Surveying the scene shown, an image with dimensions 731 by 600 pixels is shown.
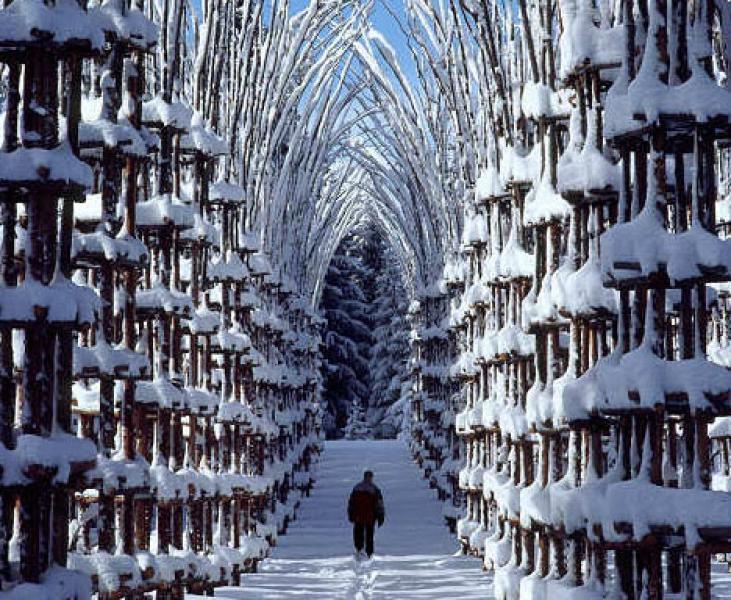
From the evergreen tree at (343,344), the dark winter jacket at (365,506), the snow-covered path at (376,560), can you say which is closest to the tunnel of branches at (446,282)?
the snow-covered path at (376,560)

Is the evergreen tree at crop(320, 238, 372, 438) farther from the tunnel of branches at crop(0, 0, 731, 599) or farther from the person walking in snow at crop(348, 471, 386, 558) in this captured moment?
the person walking in snow at crop(348, 471, 386, 558)

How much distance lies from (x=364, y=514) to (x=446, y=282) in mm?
7948

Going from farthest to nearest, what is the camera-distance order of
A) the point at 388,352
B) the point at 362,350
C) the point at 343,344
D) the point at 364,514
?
1. the point at 362,350
2. the point at 388,352
3. the point at 343,344
4. the point at 364,514

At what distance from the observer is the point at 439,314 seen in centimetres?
3447

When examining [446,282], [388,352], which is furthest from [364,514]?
[388,352]

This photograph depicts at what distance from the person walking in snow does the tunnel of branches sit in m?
1.52

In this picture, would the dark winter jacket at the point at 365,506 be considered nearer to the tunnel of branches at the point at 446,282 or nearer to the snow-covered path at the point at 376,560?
the snow-covered path at the point at 376,560

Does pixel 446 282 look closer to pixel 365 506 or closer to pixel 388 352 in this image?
pixel 365 506

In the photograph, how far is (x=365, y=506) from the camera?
2053 cm

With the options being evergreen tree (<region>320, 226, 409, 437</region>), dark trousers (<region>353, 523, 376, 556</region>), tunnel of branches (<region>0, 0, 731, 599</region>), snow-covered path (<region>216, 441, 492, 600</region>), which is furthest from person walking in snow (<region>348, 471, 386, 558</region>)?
evergreen tree (<region>320, 226, 409, 437</region>)

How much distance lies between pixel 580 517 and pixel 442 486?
24093 millimetres

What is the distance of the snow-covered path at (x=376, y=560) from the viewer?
15805 millimetres

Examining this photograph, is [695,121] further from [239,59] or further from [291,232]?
[291,232]

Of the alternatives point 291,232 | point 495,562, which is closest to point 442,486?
point 291,232
